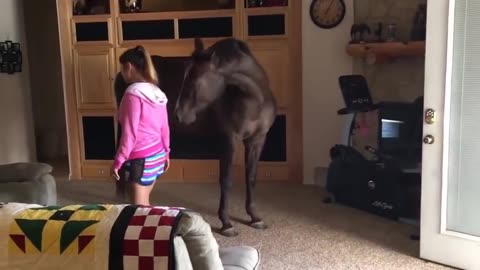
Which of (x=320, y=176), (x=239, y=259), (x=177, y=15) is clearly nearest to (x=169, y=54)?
(x=177, y=15)

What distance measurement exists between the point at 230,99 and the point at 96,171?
8.33 feet

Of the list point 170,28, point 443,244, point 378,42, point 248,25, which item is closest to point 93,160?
point 170,28

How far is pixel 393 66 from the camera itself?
498cm

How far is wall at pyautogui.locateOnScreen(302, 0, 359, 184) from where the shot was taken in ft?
16.8

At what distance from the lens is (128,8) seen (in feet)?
18.3

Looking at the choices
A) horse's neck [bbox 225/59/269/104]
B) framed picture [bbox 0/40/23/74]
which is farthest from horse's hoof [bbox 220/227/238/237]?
framed picture [bbox 0/40/23/74]

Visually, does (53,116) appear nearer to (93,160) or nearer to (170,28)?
(93,160)

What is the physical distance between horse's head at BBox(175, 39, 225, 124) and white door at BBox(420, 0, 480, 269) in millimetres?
1476

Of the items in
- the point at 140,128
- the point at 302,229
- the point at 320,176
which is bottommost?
the point at 302,229

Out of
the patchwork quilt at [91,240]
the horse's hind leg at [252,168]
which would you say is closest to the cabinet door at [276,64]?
the horse's hind leg at [252,168]

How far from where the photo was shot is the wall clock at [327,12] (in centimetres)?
507

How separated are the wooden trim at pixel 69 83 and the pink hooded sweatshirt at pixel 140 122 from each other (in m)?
2.70

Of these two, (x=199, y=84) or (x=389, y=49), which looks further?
(x=389, y=49)

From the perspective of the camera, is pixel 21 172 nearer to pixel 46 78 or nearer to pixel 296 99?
pixel 296 99
